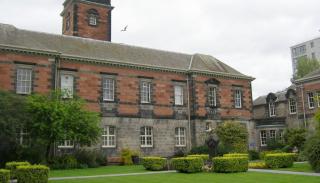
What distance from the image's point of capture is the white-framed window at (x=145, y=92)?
33469mm

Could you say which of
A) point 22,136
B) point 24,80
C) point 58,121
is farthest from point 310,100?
point 22,136

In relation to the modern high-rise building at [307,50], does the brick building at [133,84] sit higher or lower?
lower

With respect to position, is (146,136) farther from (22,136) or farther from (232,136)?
(22,136)

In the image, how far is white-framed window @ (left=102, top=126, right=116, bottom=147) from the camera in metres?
30.9

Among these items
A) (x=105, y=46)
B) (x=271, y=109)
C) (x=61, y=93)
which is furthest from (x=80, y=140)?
(x=271, y=109)

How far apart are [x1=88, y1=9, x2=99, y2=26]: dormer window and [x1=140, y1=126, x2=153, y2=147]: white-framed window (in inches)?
614

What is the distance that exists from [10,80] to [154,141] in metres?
13.0

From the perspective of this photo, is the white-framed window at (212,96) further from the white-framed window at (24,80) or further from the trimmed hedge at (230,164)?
the white-framed window at (24,80)

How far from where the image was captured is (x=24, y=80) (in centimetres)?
2806

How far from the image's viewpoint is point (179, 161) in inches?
849

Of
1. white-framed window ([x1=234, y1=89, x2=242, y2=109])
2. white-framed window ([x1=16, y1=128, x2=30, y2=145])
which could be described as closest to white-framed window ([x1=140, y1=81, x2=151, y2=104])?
white-framed window ([x1=234, y1=89, x2=242, y2=109])

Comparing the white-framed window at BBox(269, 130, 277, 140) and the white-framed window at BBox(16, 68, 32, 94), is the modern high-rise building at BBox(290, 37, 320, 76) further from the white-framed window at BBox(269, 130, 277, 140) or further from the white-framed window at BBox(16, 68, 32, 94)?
the white-framed window at BBox(16, 68, 32, 94)

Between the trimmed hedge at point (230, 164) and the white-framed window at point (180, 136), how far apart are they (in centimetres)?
1343

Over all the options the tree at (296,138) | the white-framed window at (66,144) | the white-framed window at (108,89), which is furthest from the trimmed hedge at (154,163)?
the tree at (296,138)
